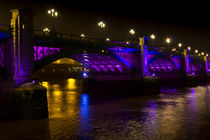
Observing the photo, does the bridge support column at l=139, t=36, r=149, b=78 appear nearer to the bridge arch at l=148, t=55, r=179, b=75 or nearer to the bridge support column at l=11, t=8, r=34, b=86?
the bridge arch at l=148, t=55, r=179, b=75


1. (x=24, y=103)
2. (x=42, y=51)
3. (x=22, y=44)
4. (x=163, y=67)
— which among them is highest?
(x=22, y=44)

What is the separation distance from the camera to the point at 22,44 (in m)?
21.1

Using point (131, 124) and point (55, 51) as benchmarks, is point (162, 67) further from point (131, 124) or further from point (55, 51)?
point (131, 124)

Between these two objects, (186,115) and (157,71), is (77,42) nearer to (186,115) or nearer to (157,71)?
(186,115)

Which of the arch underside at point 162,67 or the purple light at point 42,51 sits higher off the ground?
the purple light at point 42,51

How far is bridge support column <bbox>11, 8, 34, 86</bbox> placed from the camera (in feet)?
68.1

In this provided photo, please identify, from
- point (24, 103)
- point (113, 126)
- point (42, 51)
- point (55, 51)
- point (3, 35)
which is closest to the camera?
point (113, 126)

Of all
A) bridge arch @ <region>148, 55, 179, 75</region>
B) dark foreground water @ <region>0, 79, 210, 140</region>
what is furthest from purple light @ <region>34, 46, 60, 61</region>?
bridge arch @ <region>148, 55, 179, 75</region>

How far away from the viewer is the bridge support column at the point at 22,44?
20766 millimetres

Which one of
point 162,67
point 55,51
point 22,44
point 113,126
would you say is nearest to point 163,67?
point 162,67

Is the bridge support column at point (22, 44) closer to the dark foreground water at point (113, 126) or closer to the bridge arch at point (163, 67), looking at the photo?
the dark foreground water at point (113, 126)

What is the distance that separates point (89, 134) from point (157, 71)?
55005mm

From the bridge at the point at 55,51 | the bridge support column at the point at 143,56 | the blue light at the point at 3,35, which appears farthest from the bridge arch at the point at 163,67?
the blue light at the point at 3,35

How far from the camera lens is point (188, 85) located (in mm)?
58438
